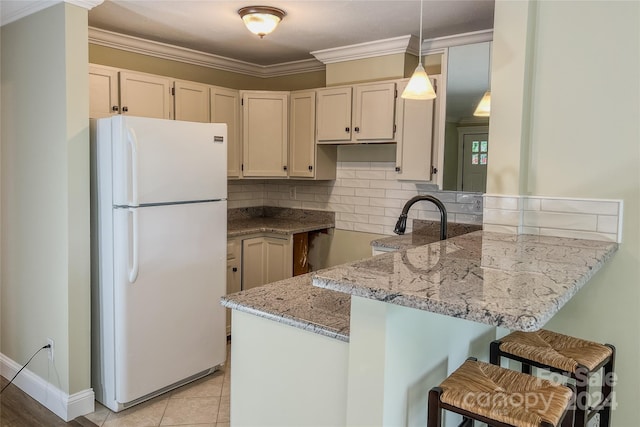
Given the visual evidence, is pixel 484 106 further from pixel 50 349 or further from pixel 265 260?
pixel 50 349

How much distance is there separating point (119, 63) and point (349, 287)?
3.16 m

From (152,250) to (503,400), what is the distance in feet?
6.68

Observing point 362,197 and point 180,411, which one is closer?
point 180,411

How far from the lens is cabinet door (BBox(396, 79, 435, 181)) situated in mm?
3322

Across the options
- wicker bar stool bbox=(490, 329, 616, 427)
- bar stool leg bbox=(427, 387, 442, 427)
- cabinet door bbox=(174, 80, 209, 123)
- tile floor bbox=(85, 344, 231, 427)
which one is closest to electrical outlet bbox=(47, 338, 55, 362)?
tile floor bbox=(85, 344, 231, 427)

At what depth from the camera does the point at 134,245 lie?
2.66 meters

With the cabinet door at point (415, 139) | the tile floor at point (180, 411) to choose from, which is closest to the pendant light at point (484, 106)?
the cabinet door at point (415, 139)

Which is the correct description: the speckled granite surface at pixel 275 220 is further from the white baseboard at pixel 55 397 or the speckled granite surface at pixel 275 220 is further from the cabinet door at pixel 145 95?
the white baseboard at pixel 55 397

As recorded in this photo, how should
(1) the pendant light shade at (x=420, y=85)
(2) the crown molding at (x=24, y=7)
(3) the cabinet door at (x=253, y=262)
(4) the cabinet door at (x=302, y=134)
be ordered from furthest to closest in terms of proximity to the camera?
(4) the cabinet door at (x=302, y=134), (3) the cabinet door at (x=253, y=262), (2) the crown molding at (x=24, y=7), (1) the pendant light shade at (x=420, y=85)

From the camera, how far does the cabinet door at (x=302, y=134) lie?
4.02 meters

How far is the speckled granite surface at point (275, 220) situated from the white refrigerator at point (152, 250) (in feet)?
2.50

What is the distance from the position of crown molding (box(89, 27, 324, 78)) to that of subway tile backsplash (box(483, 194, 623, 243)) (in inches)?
96.2

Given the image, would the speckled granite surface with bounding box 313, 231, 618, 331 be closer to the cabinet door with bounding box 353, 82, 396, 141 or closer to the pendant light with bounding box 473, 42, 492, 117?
the pendant light with bounding box 473, 42, 492, 117

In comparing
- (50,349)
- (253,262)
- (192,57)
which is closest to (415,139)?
(253,262)
